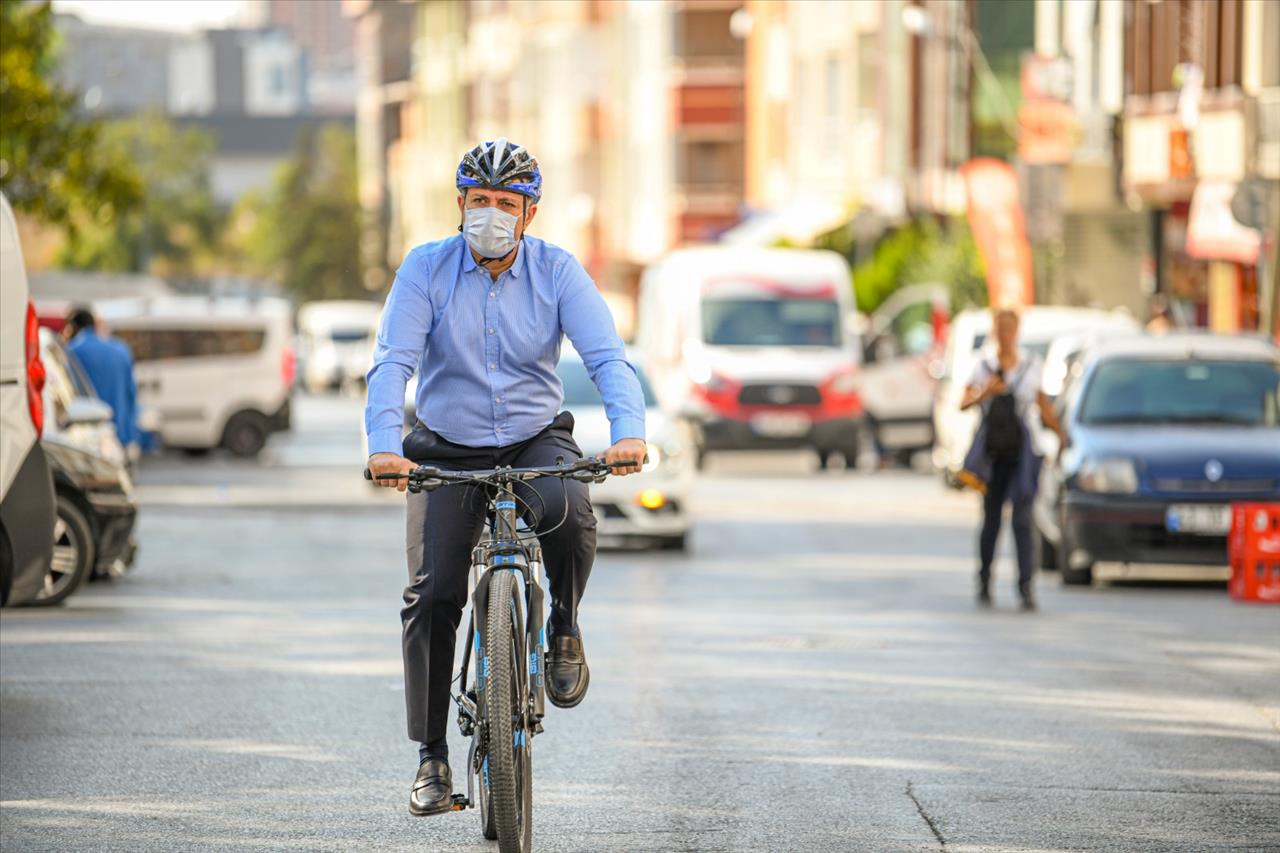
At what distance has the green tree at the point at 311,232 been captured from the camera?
384 feet

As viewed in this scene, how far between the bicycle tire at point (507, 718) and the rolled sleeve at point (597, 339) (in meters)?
0.58

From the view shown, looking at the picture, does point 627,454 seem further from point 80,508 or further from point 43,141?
point 43,141

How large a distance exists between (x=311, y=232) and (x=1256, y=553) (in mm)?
102476

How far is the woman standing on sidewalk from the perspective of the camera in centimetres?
1625

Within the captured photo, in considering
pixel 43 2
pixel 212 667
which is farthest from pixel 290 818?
pixel 43 2

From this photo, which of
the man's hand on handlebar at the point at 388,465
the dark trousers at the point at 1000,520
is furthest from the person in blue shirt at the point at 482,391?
the dark trousers at the point at 1000,520

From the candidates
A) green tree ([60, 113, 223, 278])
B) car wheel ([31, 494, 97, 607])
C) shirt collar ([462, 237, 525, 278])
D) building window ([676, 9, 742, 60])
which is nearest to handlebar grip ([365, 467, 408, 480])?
shirt collar ([462, 237, 525, 278])

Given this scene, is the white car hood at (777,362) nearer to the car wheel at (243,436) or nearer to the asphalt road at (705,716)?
the car wheel at (243,436)

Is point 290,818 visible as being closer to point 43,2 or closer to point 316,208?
point 43,2

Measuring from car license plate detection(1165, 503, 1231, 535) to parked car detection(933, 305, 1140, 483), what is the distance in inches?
404

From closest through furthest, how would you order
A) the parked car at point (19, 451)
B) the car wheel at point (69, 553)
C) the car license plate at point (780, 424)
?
the parked car at point (19, 451), the car wheel at point (69, 553), the car license plate at point (780, 424)

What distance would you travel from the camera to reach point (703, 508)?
26172 mm

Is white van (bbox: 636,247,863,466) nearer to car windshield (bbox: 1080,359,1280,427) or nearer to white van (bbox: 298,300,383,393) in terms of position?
car windshield (bbox: 1080,359,1280,427)

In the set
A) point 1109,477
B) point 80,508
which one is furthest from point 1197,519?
point 80,508
